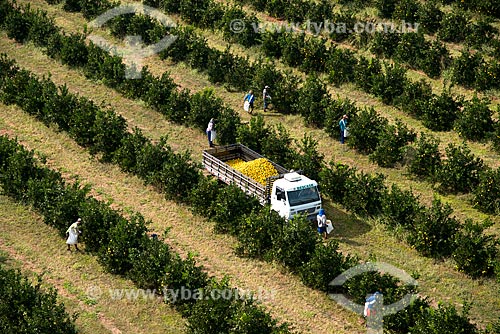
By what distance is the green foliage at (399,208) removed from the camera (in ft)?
106

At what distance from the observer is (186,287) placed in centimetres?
2820

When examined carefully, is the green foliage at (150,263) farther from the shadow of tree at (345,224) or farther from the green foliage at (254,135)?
the green foliage at (254,135)

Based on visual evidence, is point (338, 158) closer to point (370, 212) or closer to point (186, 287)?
point (370, 212)

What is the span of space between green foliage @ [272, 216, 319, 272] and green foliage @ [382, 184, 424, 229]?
383 cm

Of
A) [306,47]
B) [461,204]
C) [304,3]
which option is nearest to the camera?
[461,204]

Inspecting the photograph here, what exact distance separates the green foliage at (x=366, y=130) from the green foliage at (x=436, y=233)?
7.35 metres

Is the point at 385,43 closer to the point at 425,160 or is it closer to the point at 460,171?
the point at 425,160

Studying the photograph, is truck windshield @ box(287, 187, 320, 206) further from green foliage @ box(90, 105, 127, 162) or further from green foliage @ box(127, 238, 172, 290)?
green foliage @ box(90, 105, 127, 162)

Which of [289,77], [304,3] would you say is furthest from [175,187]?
[304,3]

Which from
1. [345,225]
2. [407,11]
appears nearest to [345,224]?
[345,225]

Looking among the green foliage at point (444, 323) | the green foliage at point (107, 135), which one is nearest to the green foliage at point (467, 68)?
the green foliage at point (107, 135)

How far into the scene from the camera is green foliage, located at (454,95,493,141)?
38344 mm

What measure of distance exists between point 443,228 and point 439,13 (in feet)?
67.3

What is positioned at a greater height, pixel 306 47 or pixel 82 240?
pixel 306 47
